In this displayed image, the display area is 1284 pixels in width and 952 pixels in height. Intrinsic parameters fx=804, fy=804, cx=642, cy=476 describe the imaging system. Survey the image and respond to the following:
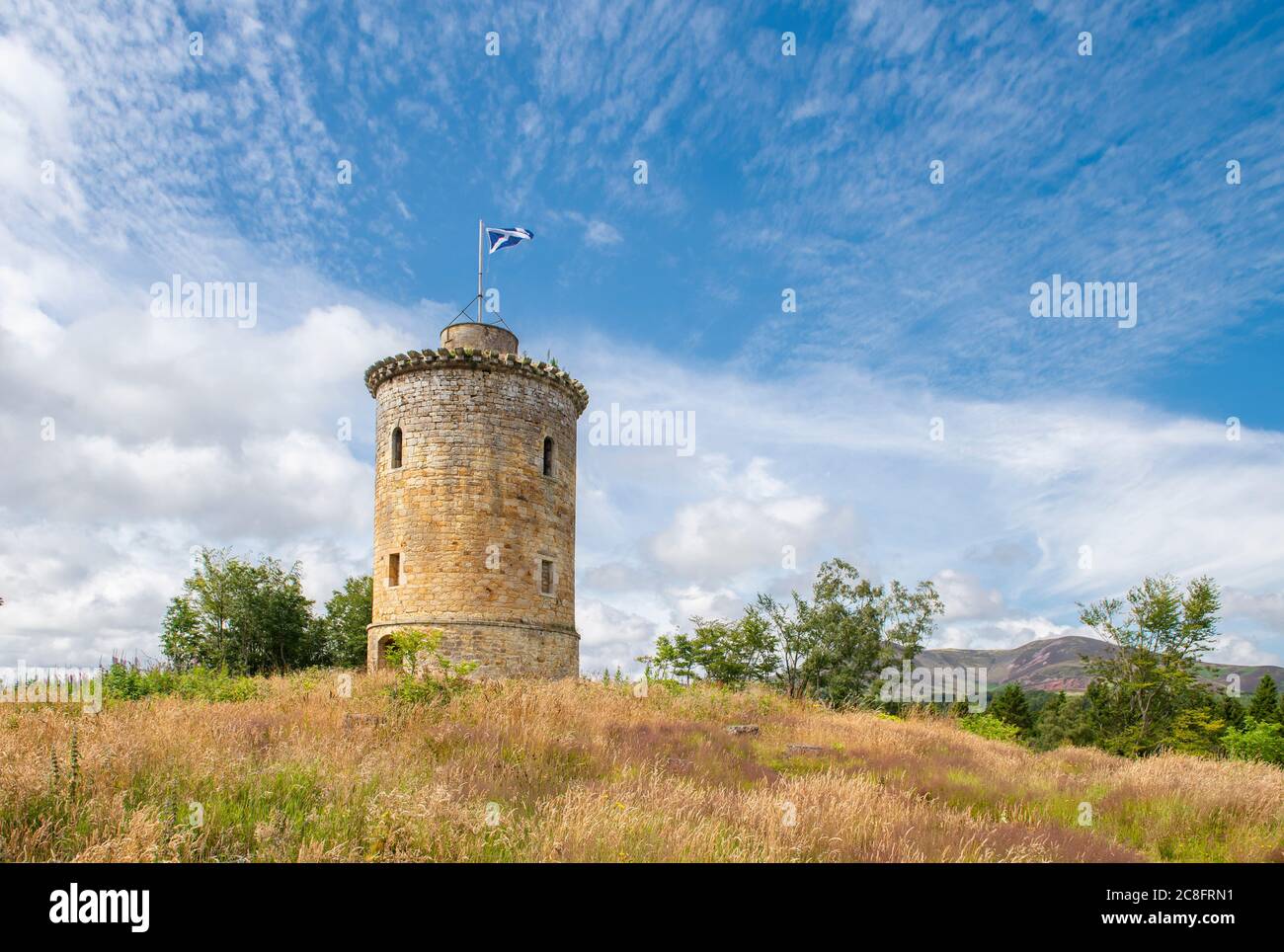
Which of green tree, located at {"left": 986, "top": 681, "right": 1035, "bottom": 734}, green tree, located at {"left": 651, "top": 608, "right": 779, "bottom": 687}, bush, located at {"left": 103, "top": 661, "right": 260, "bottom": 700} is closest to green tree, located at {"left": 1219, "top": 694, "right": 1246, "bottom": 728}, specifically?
green tree, located at {"left": 986, "top": 681, "right": 1035, "bottom": 734}

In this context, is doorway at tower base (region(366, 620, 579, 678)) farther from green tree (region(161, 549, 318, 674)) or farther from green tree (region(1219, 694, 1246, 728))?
green tree (region(1219, 694, 1246, 728))

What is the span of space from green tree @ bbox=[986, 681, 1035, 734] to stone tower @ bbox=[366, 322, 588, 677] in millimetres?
42143

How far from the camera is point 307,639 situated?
31.8 meters

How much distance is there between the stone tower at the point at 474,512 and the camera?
21.1m

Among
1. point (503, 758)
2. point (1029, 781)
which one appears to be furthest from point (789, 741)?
point (503, 758)

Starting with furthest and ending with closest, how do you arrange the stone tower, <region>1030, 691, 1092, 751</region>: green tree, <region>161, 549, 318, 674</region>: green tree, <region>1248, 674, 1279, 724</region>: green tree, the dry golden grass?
<region>1248, 674, 1279, 724</region>: green tree
<region>1030, 691, 1092, 751</region>: green tree
<region>161, 549, 318, 674</region>: green tree
the stone tower
the dry golden grass

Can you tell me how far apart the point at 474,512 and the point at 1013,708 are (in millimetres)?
49426

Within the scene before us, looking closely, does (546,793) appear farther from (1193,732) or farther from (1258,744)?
(1258,744)

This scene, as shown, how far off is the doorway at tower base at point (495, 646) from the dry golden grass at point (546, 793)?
19.4ft

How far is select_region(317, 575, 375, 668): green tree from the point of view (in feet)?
106

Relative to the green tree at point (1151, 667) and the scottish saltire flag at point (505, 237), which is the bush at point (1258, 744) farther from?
the scottish saltire flag at point (505, 237)

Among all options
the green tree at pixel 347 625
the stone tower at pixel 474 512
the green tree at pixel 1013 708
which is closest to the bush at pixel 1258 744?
the green tree at pixel 1013 708
